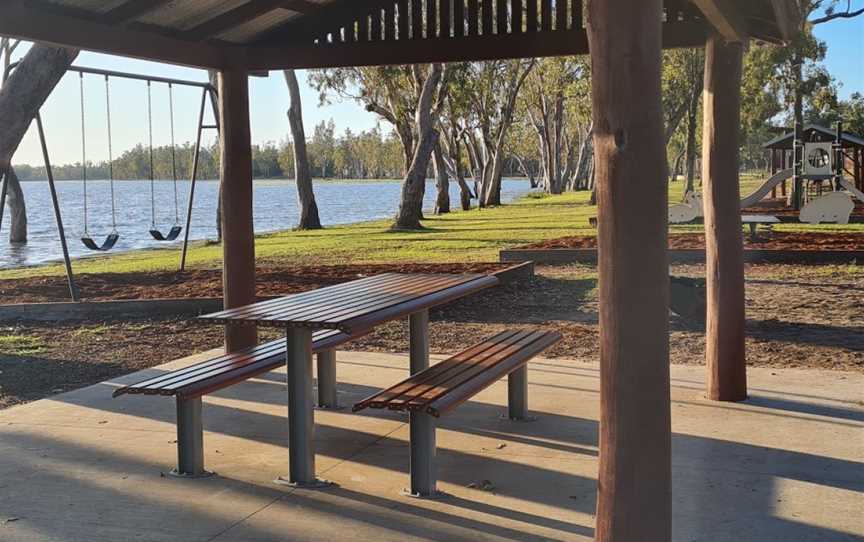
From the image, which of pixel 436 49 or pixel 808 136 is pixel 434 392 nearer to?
pixel 436 49

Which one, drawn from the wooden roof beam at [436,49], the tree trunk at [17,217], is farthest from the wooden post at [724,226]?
the tree trunk at [17,217]

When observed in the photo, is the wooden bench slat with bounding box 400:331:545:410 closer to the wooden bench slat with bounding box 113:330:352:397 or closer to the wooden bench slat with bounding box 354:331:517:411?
the wooden bench slat with bounding box 354:331:517:411

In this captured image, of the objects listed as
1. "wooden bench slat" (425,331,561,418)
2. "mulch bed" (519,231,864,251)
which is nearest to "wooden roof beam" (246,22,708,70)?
"wooden bench slat" (425,331,561,418)

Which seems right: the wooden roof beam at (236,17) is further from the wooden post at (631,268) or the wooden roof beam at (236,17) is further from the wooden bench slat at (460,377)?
the wooden post at (631,268)

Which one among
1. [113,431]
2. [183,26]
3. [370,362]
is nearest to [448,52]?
[183,26]

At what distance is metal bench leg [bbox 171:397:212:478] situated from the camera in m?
5.42

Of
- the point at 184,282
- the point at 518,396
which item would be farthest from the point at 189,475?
the point at 184,282

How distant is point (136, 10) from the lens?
22.5 feet

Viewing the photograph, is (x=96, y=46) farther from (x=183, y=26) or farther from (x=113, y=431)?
(x=113, y=431)

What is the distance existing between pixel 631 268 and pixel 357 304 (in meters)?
2.36

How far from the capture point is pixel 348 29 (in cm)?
837

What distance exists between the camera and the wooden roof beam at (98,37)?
6102mm

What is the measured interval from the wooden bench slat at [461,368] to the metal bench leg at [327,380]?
3.81ft

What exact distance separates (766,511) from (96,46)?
4936 millimetres
